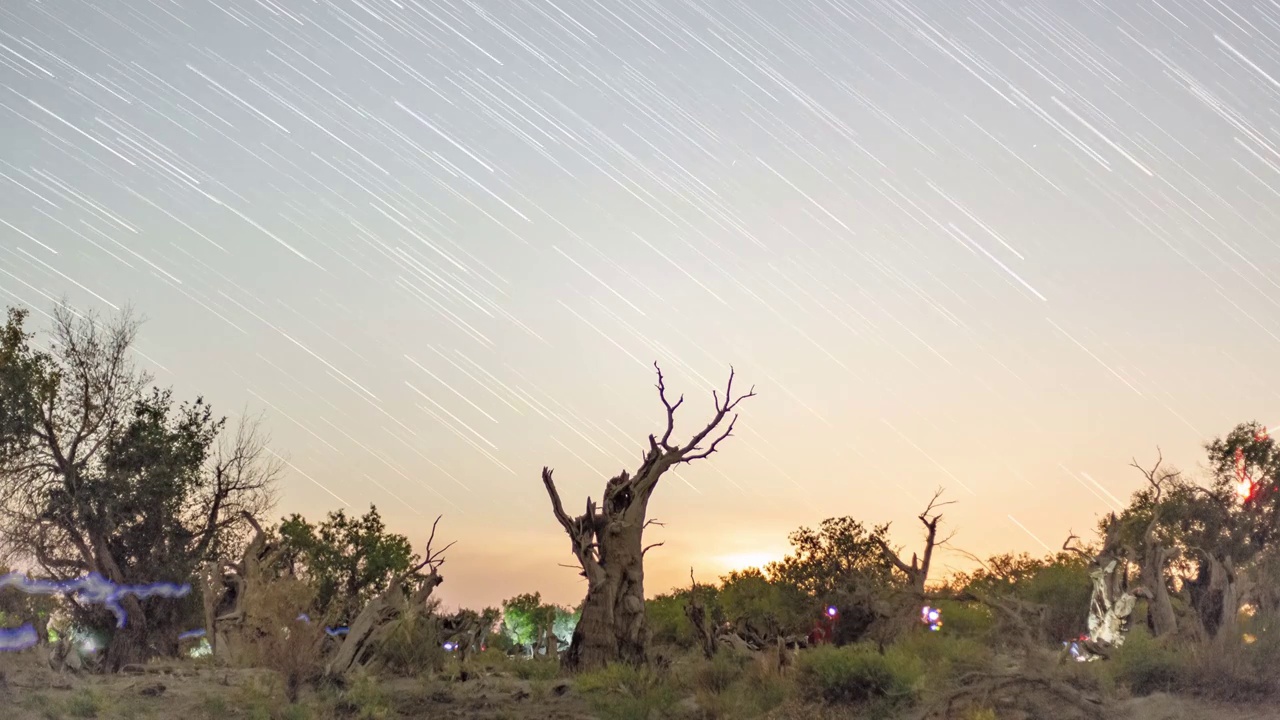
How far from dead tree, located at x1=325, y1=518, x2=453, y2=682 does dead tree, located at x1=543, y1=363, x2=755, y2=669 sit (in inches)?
164

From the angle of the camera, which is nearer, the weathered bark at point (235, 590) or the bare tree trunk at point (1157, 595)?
the weathered bark at point (235, 590)

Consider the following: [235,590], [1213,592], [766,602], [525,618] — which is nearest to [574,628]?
[235,590]

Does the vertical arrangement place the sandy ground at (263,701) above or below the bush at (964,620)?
below

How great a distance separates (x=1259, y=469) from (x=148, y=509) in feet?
166

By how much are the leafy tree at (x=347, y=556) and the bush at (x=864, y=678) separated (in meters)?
37.6

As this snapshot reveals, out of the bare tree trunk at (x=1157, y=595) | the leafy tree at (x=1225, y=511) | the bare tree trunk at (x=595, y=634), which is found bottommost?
the bare tree trunk at (x=595, y=634)

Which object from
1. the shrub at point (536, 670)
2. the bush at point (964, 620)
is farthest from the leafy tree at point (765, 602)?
the shrub at point (536, 670)

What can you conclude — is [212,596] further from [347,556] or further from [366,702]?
[347,556]

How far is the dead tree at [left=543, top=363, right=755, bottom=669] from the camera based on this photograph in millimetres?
27906

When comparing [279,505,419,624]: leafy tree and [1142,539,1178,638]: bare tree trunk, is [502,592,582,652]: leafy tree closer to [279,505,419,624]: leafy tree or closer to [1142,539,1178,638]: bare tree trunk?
[279,505,419,624]: leafy tree

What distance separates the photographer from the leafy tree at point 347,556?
179 feet

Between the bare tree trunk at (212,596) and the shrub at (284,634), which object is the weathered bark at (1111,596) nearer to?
the shrub at (284,634)

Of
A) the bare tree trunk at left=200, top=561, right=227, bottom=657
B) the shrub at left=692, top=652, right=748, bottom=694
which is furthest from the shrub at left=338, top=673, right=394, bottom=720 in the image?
the bare tree trunk at left=200, top=561, right=227, bottom=657

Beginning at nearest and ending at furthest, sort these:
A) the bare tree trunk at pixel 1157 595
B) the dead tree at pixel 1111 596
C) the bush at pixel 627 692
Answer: the bush at pixel 627 692 < the bare tree trunk at pixel 1157 595 < the dead tree at pixel 1111 596
